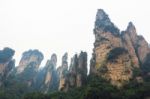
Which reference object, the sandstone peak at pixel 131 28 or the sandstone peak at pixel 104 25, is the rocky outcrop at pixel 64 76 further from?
the sandstone peak at pixel 131 28

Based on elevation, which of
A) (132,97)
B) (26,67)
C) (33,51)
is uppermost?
(33,51)

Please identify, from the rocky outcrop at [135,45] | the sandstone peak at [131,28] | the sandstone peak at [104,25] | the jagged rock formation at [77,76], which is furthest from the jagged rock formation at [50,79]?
the sandstone peak at [131,28]

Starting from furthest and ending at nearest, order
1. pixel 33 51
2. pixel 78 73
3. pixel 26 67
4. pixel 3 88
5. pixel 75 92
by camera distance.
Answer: pixel 33 51, pixel 26 67, pixel 3 88, pixel 78 73, pixel 75 92

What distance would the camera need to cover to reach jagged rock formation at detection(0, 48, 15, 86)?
9871cm

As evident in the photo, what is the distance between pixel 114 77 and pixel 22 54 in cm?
7193

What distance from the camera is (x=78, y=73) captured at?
3145 inches

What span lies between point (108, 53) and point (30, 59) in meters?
57.4

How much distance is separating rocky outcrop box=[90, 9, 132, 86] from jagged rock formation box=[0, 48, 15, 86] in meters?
33.8

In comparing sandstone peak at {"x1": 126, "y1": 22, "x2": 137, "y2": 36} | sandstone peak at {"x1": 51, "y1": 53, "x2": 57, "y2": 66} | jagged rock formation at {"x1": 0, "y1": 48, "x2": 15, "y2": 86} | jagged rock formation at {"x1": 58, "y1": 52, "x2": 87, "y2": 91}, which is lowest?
jagged rock formation at {"x1": 58, "y1": 52, "x2": 87, "y2": 91}

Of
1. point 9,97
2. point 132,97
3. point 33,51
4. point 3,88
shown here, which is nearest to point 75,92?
point 132,97

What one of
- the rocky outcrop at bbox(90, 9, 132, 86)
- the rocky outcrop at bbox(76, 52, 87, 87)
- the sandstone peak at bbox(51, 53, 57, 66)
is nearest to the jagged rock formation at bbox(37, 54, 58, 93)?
the sandstone peak at bbox(51, 53, 57, 66)

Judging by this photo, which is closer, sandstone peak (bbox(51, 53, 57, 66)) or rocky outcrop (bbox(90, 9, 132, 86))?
rocky outcrop (bbox(90, 9, 132, 86))

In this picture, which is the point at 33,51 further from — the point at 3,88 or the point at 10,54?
the point at 3,88

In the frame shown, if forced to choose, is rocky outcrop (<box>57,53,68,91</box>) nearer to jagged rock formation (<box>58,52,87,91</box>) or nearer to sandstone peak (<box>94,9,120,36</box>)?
jagged rock formation (<box>58,52,87,91</box>)
